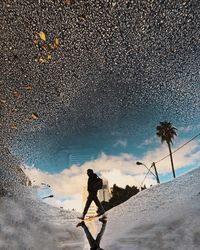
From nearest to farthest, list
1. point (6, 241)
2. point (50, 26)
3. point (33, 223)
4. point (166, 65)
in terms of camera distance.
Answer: point (6, 241)
point (50, 26)
point (166, 65)
point (33, 223)

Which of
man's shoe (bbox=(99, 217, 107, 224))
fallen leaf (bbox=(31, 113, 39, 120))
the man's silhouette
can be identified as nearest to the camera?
the man's silhouette

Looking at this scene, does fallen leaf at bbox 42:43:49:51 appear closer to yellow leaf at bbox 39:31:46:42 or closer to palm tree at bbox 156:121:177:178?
yellow leaf at bbox 39:31:46:42

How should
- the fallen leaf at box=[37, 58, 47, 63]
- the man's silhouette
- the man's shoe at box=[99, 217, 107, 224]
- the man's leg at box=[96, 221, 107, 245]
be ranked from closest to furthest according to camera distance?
the man's silhouette, the man's leg at box=[96, 221, 107, 245], the fallen leaf at box=[37, 58, 47, 63], the man's shoe at box=[99, 217, 107, 224]

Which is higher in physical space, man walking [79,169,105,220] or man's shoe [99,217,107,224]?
man walking [79,169,105,220]

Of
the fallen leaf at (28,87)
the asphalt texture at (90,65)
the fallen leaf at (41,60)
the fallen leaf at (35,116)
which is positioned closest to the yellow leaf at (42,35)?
the asphalt texture at (90,65)

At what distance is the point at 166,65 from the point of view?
9.04ft

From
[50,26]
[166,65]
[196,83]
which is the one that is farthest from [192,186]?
[50,26]

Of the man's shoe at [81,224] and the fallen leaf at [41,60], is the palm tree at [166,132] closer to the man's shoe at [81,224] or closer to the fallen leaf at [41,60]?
the man's shoe at [81,224]

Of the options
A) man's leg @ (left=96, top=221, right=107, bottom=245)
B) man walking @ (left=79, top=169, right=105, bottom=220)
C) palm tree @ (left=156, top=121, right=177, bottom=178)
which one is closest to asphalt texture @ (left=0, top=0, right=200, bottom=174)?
palm tree @ (left=156, top=121, right=177, bottom=178)

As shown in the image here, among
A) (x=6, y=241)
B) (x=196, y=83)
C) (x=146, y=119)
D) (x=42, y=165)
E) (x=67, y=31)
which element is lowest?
(x=6, y=241)

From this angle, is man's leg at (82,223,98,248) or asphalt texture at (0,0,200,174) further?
asphalt texture at (0,0,200,174)

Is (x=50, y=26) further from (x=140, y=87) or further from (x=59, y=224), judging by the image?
(x=59, y=224)

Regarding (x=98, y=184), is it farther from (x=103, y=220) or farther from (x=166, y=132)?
(x=166, y=132)

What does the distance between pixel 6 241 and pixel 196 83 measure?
2.17 metres
